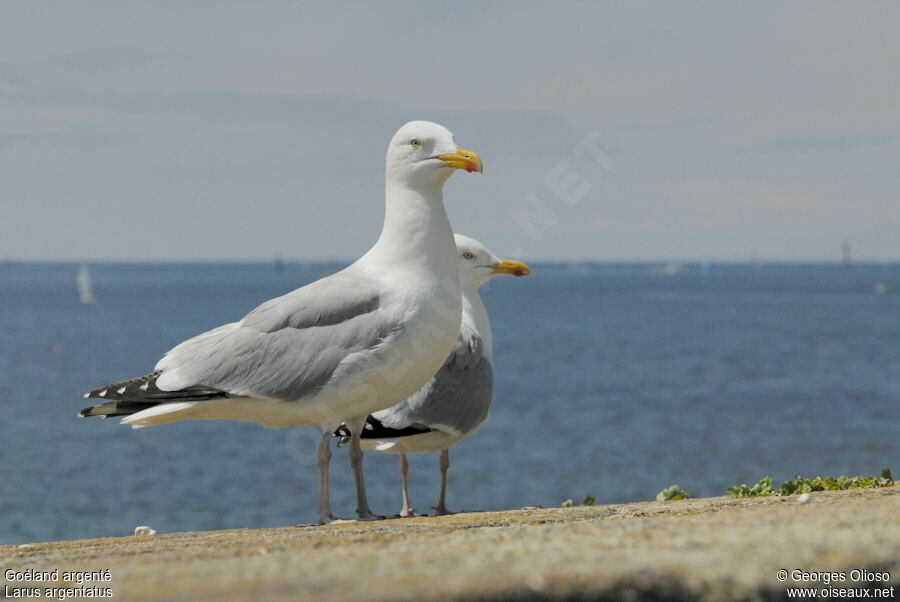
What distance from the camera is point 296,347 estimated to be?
6.90 m

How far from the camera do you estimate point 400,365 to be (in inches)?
266

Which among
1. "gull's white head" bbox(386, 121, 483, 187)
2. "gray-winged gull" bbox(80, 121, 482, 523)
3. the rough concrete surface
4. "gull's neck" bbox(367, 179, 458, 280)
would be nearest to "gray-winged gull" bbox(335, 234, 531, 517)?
"gray-winged gull" bbox(80, 121, 482, 523)

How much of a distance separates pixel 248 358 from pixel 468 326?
2.56 meters

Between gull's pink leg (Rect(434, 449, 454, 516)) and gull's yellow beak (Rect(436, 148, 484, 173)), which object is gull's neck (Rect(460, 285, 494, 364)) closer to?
gull's pink leg (Rect(434, 449, 454, 516))

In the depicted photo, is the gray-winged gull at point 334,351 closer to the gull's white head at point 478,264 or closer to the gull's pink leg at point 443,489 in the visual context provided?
the gull's pink leg at point 443,489

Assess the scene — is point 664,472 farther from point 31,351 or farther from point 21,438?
point 31,351

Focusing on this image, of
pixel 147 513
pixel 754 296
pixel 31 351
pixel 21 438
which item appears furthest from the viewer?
pixel 754 296

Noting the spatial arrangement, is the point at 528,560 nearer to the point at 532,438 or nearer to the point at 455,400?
the point at 455,400

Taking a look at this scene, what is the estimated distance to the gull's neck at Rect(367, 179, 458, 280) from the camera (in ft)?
23.1

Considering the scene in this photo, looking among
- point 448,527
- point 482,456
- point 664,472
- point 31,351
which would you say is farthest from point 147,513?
point 31,351

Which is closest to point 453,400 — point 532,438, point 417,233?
point 417,233

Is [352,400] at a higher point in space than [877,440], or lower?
higher

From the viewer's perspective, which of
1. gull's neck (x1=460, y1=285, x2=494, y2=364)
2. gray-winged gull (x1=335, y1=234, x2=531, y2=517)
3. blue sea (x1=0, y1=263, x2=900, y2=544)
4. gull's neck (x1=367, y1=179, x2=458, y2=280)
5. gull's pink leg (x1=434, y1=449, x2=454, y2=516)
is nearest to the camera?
gull's neck (x1=367, y1=179, x2=458, y2=280)

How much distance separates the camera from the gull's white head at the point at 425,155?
7.24 meters
